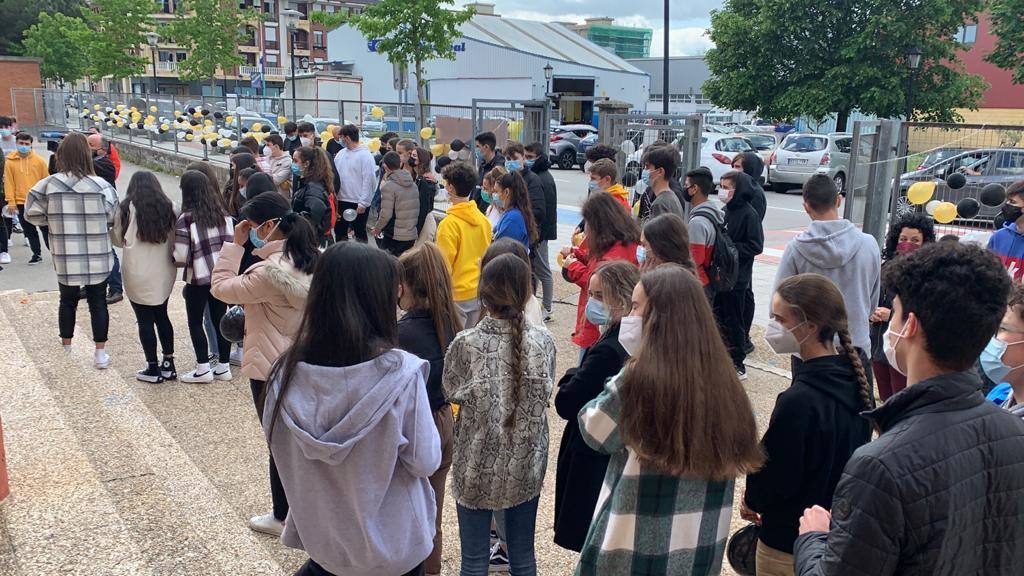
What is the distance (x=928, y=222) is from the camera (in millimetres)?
4867

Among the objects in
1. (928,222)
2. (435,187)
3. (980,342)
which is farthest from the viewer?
(435,187)

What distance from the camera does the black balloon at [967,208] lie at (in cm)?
621

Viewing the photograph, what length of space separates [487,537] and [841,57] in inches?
1160

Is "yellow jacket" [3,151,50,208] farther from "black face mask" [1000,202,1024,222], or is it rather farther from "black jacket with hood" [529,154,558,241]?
"black face mask" [1000,202,1024,222]

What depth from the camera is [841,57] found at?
2839cm

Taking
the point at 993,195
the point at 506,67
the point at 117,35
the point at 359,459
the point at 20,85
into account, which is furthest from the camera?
the point at 506,67

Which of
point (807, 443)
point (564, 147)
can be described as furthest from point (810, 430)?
point (564, 147)

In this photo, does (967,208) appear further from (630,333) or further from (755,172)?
(630,333)

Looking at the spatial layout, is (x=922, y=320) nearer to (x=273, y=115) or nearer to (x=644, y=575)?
(x=644, y=575)

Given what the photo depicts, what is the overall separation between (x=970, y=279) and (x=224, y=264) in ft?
12.3

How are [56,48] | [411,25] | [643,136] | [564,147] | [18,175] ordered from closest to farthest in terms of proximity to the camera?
[643,136], [18,175], [411,25], [564,147], [56,48]

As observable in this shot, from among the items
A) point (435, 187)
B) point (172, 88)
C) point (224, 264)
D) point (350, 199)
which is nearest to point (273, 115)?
point (350, 199)

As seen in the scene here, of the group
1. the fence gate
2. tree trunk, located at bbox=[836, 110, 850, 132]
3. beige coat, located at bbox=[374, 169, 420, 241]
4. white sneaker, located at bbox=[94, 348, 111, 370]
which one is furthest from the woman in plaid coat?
tree trunk, located at bbox=[836, 110, 850, 132]

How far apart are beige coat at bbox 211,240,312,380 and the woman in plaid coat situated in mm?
2084
